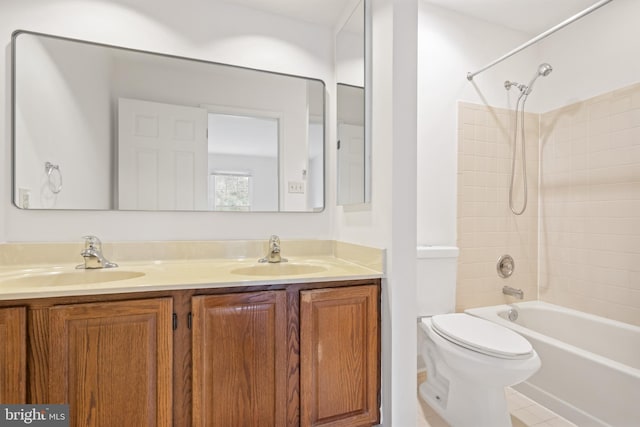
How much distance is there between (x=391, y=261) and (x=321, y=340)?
→ 0.45 meters

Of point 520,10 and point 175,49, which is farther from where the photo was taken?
point 520,10

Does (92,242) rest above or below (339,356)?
above

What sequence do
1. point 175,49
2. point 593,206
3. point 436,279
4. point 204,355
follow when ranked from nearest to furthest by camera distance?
point 204,355 → point 175,49 → point 436,279 → point 593,206

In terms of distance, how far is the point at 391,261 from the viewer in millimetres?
1401

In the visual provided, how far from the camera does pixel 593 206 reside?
2.14 meters

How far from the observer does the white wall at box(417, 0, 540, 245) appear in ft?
7.09

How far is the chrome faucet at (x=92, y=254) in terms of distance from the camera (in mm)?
1445

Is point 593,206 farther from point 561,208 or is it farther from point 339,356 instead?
point 339,356

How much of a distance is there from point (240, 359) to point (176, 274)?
1.44 ft

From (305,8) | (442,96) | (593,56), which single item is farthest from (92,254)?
(593,56)

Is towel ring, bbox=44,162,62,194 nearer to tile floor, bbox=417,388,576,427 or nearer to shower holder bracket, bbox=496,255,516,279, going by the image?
tile floor, bbox=417,388,576,427

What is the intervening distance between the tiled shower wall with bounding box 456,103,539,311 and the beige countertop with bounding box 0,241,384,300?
103cm

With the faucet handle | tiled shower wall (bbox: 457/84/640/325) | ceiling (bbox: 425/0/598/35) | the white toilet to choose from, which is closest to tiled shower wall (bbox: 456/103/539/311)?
tiled shower wall (bbox: 457/84/640/325)

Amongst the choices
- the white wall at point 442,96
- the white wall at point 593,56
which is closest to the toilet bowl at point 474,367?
the white wall at point 442,96
